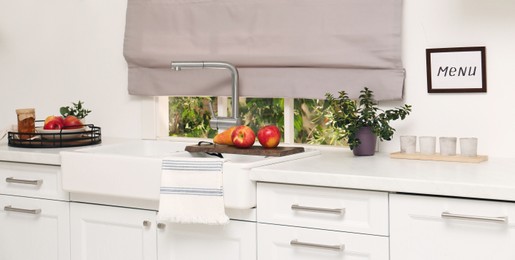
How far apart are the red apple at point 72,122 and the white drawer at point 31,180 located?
1.03 ft

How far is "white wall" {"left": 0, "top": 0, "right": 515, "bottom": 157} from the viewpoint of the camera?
2.86 metres

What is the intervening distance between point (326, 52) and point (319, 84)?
0.14 metres

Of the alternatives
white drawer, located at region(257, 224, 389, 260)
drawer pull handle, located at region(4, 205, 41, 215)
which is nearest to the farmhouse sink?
white drawer, located at region(257, 224, 389, 260)

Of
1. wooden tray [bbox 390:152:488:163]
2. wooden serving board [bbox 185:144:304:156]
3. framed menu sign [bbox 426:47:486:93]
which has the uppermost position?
framed menu sign [bbox 426:47:486:93]

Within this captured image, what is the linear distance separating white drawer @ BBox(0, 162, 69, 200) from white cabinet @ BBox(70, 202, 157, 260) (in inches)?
4.7

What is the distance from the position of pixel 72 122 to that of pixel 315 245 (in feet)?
4.86

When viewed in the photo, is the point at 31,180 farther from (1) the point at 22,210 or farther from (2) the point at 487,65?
(2) the point at 487,65

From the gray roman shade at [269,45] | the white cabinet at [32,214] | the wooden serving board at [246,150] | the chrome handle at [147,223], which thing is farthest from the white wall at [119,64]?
the chrome handle at [147,223]

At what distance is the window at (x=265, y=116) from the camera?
133 inches

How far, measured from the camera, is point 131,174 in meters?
2.80

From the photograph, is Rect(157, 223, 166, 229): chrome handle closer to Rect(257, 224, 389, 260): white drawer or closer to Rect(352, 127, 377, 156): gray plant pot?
Rect(257, 224, 389, 260): white drawer

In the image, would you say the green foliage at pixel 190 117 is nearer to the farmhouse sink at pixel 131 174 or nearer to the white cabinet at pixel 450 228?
the farmhouse sink at pixel 131 174

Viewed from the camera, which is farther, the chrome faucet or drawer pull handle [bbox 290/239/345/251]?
the chrome faucet

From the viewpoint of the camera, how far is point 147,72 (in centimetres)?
362
